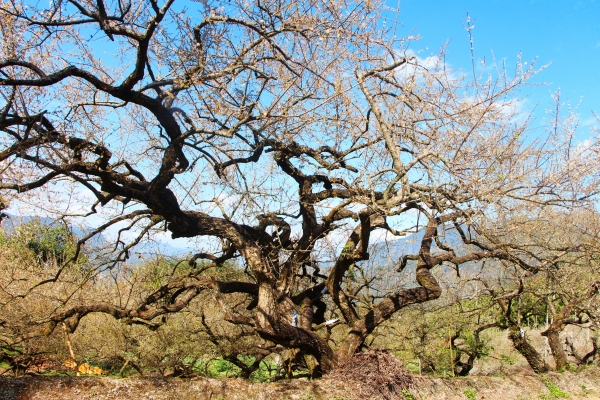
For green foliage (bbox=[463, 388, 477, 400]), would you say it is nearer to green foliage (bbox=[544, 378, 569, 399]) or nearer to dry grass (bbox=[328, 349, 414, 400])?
dry grass (bbox=[328, 349, 414, 400])

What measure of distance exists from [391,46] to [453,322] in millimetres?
4841

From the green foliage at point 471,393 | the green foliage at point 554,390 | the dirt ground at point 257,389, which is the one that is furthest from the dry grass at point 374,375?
the green foliage at point 554,390

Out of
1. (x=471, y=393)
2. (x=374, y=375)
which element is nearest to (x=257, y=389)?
(x=374, y=375)

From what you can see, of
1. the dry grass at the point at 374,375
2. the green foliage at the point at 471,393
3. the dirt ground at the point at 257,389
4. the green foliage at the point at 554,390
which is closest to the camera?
the dirt ground at the point at 257,389

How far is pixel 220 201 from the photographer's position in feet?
18.5

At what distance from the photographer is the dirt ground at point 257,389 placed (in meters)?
4.30

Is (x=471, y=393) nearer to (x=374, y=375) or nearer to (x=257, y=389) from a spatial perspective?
(x=374, y=375)

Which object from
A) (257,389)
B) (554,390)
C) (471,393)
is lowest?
(554,390)

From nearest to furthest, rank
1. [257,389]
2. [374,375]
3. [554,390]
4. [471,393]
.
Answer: [257,389] < [374,375] < [471,393] < [554,390]

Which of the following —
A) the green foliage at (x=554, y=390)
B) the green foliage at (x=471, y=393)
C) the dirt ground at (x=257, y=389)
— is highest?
the dirt ground at (x=257, y=389)

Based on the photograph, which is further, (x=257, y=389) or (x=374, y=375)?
(x=374, y=375)

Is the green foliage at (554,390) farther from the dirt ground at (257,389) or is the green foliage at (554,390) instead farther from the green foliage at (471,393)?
the green foliage at (471,393)

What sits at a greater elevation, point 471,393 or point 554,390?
point 471,393

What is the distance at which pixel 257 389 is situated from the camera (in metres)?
4.96
